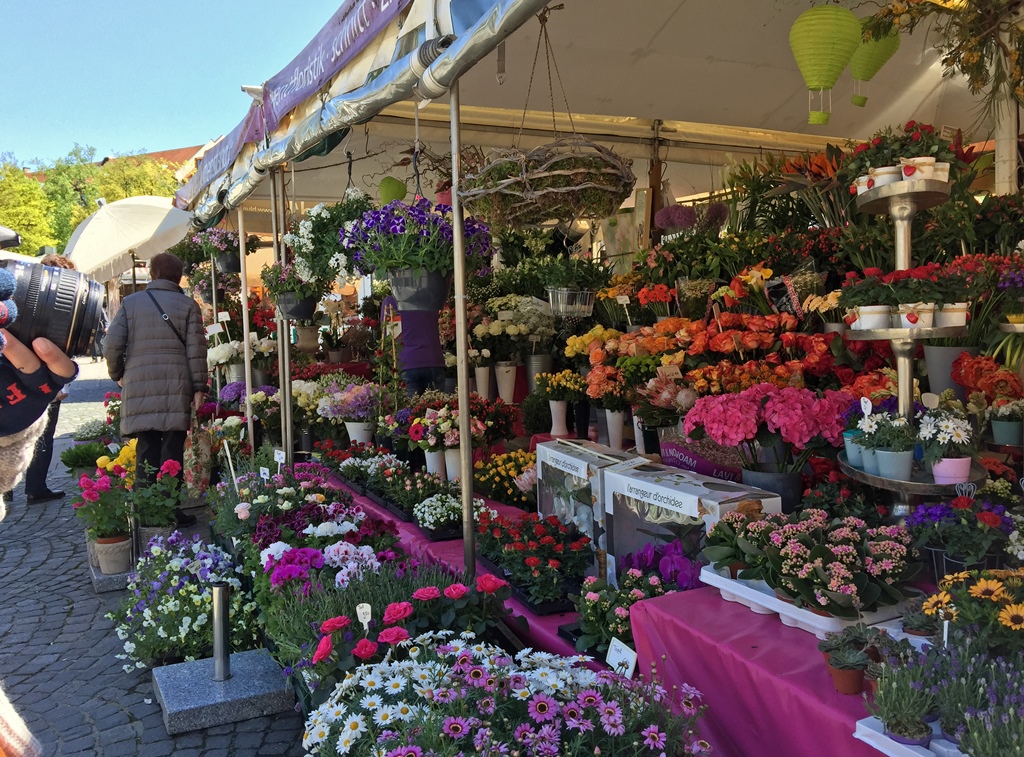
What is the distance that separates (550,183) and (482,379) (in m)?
2.87

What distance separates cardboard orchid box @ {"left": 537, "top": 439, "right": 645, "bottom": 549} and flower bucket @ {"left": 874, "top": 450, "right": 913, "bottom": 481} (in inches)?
30.8

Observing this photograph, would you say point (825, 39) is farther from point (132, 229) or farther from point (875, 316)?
point (132, 229)

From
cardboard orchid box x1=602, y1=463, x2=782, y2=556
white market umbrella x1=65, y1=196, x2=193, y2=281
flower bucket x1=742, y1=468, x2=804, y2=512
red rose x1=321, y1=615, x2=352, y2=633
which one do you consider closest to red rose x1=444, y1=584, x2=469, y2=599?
red rose x1=321, y1=615, x2=352, y2=633

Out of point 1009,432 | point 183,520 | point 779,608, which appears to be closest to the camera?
point 779,608

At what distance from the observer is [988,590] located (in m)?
1.39

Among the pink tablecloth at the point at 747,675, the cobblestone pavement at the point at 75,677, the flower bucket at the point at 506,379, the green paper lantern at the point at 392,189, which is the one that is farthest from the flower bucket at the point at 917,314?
the flower bucket at the point at 506,379

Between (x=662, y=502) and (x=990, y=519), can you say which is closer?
(x=990, y=519)

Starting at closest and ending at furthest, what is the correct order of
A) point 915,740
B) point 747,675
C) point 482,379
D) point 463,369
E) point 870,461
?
point 915,740
point 747,675
point 870,461
point 463,369
point 482,379

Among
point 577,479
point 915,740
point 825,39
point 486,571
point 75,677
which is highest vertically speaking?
point 825,39

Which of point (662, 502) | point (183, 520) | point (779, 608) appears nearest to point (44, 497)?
point (183, 520)

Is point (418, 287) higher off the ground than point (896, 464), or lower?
higher

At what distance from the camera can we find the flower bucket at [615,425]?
3621mm

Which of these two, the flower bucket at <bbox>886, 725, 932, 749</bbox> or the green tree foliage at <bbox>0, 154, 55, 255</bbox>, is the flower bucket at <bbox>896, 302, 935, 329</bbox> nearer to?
the flower bucket at <bbox>886, 725, 932, 749</bbox>

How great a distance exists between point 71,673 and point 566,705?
9.42 feet
